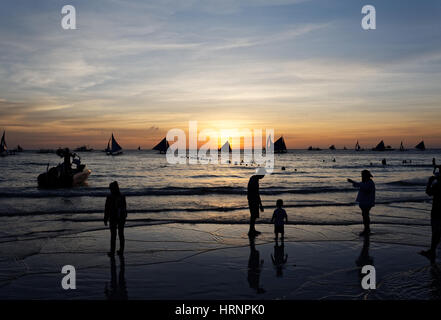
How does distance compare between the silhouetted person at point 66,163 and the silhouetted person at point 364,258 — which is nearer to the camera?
the silhouetted person at point 364,258

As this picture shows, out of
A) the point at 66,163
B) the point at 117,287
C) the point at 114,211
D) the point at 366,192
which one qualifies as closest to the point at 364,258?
the point at 366,192

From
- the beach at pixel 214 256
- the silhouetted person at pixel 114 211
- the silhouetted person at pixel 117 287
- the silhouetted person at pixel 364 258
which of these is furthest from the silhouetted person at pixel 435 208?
the silhouetted person at pixel 114 211

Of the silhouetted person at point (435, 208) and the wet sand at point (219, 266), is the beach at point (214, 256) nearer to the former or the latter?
the wet sand at point (219, 266)

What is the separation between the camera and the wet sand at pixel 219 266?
5676mm

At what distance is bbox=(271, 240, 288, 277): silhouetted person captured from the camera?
6.75 metres

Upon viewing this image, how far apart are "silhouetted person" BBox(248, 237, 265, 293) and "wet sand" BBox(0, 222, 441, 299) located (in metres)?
0.02

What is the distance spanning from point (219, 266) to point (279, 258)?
1.51m

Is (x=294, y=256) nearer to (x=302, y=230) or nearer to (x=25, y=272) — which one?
(x=302, y=230)

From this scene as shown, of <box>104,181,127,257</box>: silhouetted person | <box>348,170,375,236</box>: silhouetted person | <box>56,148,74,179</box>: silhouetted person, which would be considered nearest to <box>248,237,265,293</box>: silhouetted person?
<box>104,181,127,257</box>: silhouetted person

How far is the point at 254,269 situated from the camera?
684 cm

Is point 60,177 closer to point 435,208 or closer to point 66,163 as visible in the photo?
point 66,163

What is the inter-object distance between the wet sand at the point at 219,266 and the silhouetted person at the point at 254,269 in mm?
19
